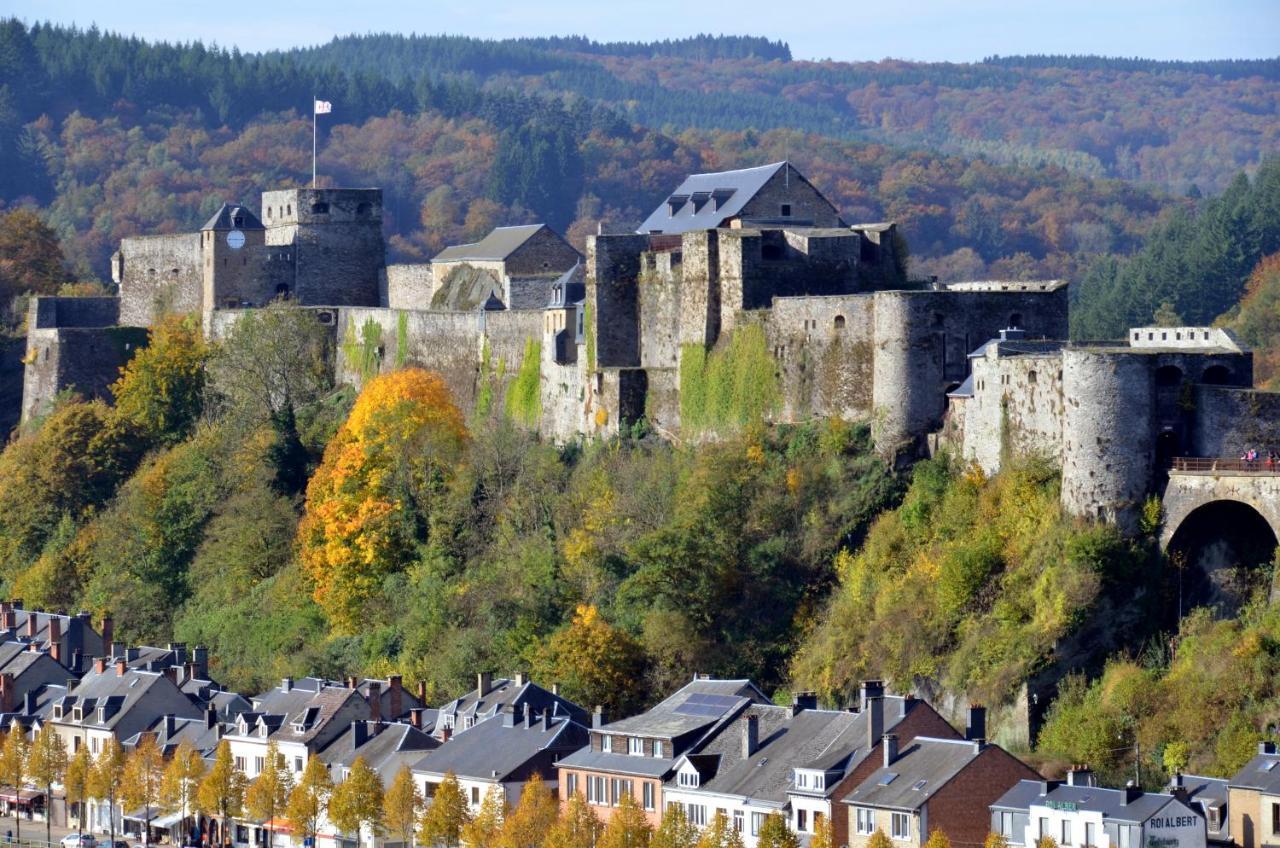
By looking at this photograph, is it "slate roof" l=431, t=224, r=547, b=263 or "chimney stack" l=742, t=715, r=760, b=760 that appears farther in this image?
"slate roof" l=431, t=224, r=547, b=263

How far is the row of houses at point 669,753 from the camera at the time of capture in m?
35.6

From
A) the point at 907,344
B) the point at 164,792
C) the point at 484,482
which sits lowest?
the point at 164,792

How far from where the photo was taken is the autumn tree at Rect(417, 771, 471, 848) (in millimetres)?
41156

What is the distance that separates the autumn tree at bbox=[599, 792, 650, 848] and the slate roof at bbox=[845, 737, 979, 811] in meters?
3.14

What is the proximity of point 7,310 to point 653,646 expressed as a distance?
3230 centimetres

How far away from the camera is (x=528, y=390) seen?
2153 inches

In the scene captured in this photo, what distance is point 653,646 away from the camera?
4534 centimetres

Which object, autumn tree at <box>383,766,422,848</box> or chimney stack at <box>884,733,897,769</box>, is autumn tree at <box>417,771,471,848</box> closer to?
autumn tree at <box>383,766,422,848</box>

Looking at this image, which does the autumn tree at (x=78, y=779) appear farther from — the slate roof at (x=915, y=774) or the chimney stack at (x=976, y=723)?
the chimney stack at (x=976, y=723)

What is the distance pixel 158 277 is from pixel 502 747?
27154mm

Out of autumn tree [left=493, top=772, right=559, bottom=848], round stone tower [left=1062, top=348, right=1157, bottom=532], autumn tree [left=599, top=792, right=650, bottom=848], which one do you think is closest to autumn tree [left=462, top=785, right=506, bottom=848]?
autumn tree [left=493, top=772, right=559, bottom=848]

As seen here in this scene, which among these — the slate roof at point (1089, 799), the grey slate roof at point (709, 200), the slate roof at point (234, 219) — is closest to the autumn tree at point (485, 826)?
the slate roof at point (1089, 799)

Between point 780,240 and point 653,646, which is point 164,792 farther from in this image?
point 780,240

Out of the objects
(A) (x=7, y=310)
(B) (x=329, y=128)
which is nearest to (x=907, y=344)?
(A) (x=7, y=310)
